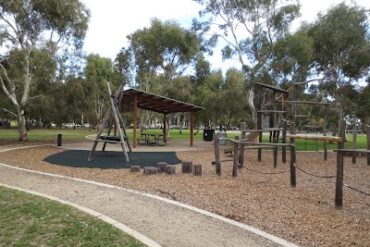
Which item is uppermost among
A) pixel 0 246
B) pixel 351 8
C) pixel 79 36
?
pixel 351 8

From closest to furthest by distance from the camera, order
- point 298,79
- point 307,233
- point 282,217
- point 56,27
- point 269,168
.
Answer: point 307,233, point 282,217, point 269,168, point 56,27, point 298,79

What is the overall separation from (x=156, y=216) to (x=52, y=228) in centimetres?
158

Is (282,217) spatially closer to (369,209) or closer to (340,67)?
(369,209)

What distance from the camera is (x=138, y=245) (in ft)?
15.8

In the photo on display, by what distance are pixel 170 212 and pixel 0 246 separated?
2582 millimetres

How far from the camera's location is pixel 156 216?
6293mm

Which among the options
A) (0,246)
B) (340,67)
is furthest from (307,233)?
(340,67)

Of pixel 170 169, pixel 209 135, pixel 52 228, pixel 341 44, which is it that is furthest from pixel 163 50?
pixel 52 228

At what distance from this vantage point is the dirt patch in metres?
5.74

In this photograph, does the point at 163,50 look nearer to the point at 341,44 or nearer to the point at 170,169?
the point at 341,44

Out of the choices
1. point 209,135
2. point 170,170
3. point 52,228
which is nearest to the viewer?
point 52,228

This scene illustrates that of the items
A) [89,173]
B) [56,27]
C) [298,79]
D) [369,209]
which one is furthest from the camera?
[298,79]

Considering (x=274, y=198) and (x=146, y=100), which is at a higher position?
(x=146, y=100)

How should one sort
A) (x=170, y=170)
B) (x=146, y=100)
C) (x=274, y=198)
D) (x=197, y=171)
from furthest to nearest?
(x=146, y=100) → (x=170, y=170) → (x=197, y=171) → (x=274, y=198)
